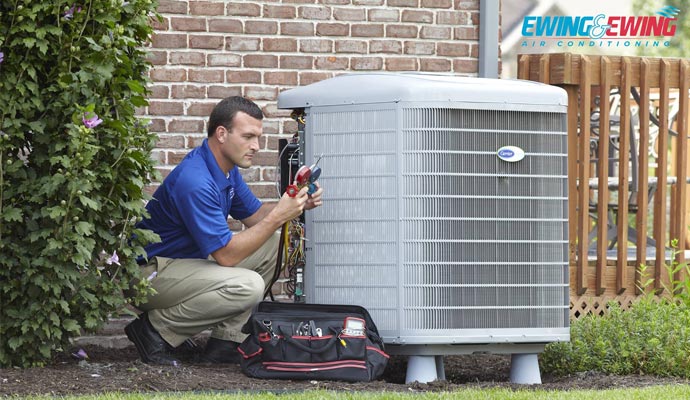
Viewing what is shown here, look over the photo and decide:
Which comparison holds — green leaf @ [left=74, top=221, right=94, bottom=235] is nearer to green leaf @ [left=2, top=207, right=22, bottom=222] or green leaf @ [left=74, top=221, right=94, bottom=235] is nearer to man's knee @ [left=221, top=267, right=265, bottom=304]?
green leaf @ [left=2, top=207, right=22, bottom=222]

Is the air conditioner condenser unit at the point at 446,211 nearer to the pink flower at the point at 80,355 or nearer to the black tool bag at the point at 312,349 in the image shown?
the black tool bag at the point at 312,349

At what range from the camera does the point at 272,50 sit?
20.0 feet

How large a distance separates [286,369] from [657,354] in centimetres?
169

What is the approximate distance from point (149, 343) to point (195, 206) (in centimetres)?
72

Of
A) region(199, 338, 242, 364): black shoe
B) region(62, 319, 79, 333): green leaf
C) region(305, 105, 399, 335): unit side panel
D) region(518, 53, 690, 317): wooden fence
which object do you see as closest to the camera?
region(62, 319, 79, 333): green leaf

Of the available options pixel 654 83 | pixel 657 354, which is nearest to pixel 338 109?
pixel 657 354

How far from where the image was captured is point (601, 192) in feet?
21.1

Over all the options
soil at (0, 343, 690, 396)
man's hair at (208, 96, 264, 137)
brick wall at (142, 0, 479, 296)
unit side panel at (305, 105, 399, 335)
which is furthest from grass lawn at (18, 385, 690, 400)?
brick wall at (142, 0, 479, 296)

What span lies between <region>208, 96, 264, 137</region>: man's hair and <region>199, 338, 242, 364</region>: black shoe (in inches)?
40.3

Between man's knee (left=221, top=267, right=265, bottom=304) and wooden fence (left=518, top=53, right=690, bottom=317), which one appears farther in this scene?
wooden fence (left=518, top=53, right=690, bottom=317)

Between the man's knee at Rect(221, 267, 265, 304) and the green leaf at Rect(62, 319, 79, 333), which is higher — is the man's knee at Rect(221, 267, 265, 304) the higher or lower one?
the higher one

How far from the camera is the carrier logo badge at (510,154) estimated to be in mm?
4824

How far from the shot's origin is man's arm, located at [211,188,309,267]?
15.8 ft

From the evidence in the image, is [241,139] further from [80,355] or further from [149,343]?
[80,355]
